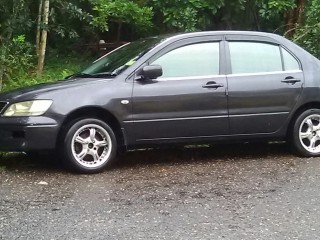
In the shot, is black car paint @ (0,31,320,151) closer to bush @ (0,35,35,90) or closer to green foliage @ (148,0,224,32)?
bush @ (0,35,35,90)

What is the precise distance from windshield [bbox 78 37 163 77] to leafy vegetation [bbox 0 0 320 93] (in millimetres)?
2808

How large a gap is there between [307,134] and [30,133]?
3.52 metres

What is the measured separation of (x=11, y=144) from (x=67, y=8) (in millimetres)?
4678

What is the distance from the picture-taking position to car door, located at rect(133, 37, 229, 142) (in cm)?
686

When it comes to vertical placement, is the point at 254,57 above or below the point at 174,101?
above

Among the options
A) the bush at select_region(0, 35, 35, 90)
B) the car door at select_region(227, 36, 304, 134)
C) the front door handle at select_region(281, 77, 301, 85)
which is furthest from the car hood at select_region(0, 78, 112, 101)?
the bush at select_region(0, 35, 35, 90)

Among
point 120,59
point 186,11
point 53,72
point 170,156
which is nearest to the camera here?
point 120,59

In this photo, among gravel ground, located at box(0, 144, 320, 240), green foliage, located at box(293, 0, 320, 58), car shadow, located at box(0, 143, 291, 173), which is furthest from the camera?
green foliage, located at box(293, 0, 320, 58)

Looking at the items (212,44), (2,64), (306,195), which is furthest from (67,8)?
(306,195)

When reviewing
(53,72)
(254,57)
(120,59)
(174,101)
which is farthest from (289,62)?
(53,72)

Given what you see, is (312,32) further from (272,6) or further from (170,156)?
(170,156)

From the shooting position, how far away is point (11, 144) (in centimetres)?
654

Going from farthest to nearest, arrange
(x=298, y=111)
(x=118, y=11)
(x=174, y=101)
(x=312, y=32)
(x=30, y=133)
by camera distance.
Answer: (x=118, y=11) → (x=312, y=32) → (x=298, y=111) → (x=174, y=101) → (x=30, y=133)

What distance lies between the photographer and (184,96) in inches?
275
